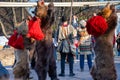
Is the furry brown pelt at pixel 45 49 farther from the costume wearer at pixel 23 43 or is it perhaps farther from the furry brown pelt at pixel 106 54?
the furry brown pelt at pixel 106 54

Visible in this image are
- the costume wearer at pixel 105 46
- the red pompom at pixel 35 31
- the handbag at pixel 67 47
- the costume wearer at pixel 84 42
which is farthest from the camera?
the costume wearer at pixel 84 42

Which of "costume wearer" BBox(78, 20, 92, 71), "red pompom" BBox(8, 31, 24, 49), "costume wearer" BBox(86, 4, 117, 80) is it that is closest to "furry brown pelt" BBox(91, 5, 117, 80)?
"costume wearer" BBox(86, 4, 117, 80)

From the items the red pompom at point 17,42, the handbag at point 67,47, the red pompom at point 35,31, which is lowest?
the handbag at point 67,47

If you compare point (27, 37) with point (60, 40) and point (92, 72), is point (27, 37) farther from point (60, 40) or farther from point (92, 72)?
point (60, 40)

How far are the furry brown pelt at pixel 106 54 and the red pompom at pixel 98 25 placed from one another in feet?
0.46

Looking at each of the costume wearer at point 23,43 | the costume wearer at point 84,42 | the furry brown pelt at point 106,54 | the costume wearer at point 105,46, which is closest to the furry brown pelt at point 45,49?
the costume wearer at point 23,43

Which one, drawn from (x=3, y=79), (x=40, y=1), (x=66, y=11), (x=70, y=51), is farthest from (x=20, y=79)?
(x=66, y=11)

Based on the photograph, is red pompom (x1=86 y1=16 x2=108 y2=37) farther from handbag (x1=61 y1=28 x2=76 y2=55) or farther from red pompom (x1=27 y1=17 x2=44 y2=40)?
handbag (x1=61 y1=28 x2=76 y2=55)

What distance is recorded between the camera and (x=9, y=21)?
36.8 m

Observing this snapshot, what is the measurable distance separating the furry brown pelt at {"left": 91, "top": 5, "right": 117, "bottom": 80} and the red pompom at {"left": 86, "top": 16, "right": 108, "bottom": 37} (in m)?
0.14

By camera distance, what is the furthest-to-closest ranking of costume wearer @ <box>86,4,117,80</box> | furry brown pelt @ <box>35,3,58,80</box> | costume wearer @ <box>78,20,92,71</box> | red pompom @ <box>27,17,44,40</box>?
costume wearer @ <box>78,20,92,71</box> → furry brown pelt @ <box>35,3,58,80</box> → red pompom @ <box>27,17,44,40</box> → costume wearer @ <box>86,4,117,80</box>

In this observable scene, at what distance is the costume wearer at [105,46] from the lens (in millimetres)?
7867

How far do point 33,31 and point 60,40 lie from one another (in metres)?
3.68

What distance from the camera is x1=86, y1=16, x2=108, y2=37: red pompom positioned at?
7.74 metres
